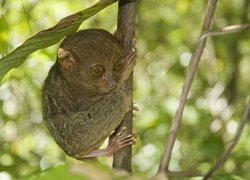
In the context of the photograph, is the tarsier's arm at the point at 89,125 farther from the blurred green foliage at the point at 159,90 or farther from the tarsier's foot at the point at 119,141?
the blurred green foliage at the point at 159,90

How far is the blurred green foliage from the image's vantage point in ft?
16.8

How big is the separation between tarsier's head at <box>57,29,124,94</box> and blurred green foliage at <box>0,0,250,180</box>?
0.77m

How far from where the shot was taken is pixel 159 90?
797 cm

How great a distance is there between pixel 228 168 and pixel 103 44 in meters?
2.91

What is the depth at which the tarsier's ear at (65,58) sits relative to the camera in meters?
3.34

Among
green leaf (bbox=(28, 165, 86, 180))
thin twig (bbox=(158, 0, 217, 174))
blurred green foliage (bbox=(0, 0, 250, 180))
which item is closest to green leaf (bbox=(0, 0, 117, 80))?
thin twig (bbox=(158, 0, 217, 174))

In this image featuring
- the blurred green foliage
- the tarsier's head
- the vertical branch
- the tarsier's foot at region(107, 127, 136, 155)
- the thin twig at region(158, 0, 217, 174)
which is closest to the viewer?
the thin twig at region(158, 0, 217, 174)

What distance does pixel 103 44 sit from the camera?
11.1 ft

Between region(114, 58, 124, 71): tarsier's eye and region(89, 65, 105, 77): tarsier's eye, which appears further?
region(89, 65, 105, 77): tarsier's eye

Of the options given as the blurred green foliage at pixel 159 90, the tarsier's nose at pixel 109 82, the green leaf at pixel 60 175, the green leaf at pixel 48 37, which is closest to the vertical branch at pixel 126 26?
the green leaf at pixel 48 37

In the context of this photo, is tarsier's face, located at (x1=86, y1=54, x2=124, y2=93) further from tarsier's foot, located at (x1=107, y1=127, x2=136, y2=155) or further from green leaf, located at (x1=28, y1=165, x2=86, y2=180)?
green leaf, located at (x1=28, y1=165, x2=86, y2=180)

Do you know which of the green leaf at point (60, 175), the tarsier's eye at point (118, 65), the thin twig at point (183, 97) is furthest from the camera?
the tarsier's eye at point (118, 65)

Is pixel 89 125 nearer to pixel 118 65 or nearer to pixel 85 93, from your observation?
pixel 85 93

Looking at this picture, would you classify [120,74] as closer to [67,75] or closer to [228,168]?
[67,75]
